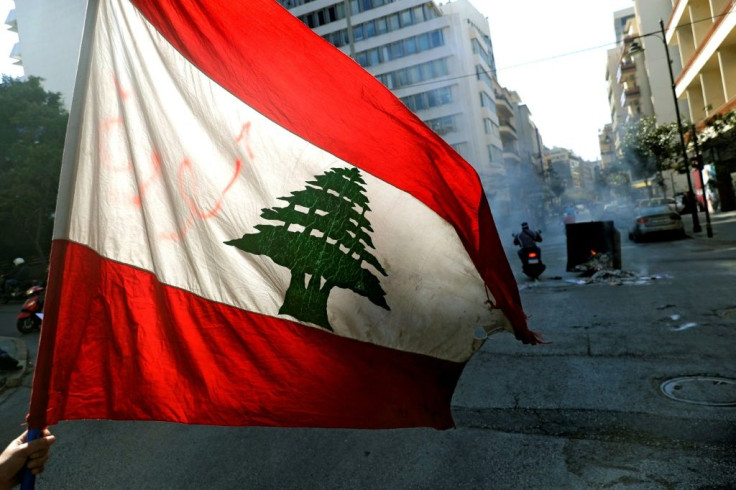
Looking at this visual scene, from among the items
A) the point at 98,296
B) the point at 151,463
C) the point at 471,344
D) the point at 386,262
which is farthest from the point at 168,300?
the point at 151,463

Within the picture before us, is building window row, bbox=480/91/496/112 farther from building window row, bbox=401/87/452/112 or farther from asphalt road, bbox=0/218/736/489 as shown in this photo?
asphalt road, bbox=0/218/736/489

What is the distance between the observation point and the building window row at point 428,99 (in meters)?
51.9

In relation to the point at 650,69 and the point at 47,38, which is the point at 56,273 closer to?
the point at 650,69

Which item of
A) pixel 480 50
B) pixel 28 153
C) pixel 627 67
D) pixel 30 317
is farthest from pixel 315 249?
pixel 627 67

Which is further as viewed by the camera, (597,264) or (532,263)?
(532,263)

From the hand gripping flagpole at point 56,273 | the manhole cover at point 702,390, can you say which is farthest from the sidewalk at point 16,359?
the manhole cover at point 702,390

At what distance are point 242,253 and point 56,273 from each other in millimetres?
639

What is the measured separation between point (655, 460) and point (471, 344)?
221cm

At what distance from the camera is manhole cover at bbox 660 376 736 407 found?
4.17 metres

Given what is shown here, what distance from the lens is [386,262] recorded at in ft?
6.92

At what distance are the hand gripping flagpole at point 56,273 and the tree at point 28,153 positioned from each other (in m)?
21.9

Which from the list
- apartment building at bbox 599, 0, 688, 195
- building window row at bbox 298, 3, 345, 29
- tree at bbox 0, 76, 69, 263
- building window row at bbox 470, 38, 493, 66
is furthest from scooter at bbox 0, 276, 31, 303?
building window row at bbox 470, 38, 493, 66

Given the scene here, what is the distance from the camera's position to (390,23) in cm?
5112

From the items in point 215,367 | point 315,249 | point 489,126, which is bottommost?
point 215,367
